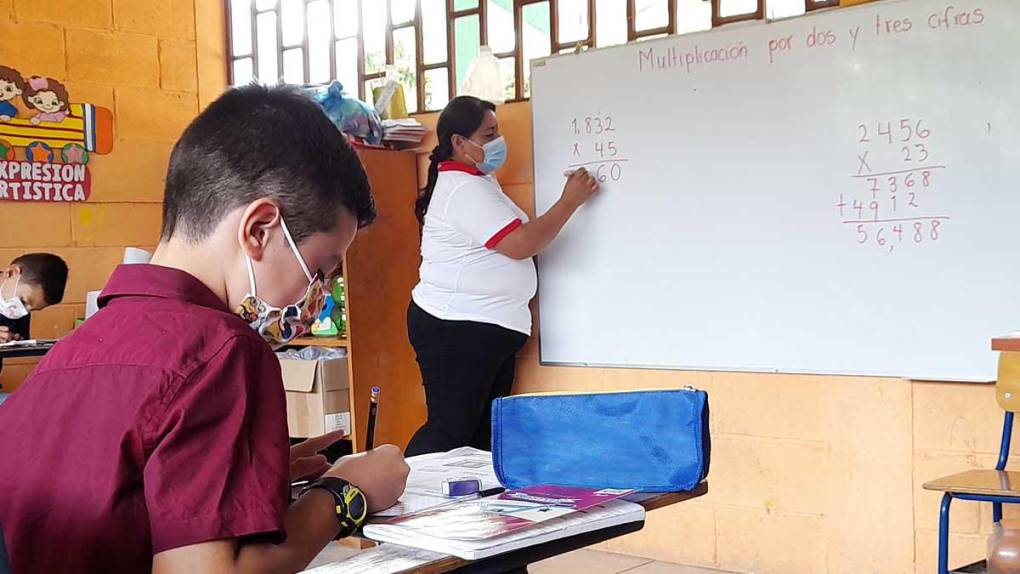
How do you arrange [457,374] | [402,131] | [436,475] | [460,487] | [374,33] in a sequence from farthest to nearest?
[374,33]
[402,131]
[457,374]
[436,475]
[460,487]

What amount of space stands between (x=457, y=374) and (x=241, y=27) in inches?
93.7

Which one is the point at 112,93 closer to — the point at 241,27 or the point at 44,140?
the point at 44,140

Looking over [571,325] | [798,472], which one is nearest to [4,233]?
[571,325]

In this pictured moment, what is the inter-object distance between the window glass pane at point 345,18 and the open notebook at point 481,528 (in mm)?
3500

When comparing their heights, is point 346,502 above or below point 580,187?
below

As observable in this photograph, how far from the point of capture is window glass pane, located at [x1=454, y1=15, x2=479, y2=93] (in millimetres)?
3986

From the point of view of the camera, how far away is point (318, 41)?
4582 mm

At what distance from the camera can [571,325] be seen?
3.61 m

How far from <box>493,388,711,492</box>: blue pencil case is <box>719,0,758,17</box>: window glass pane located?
2.19 meters

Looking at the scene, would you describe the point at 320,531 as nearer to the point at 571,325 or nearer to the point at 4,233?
the point at 571,325

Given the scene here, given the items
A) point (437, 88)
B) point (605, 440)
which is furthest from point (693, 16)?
point (605, 440)

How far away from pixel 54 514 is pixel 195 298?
0.22 meters

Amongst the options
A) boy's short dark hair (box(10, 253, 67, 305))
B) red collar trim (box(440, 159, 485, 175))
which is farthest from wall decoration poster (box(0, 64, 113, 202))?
red collar trim (box(440, 159, 485, 175))

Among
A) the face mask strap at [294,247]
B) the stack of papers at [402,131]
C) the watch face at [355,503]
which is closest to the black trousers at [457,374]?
the stack of papers at [402,131]
